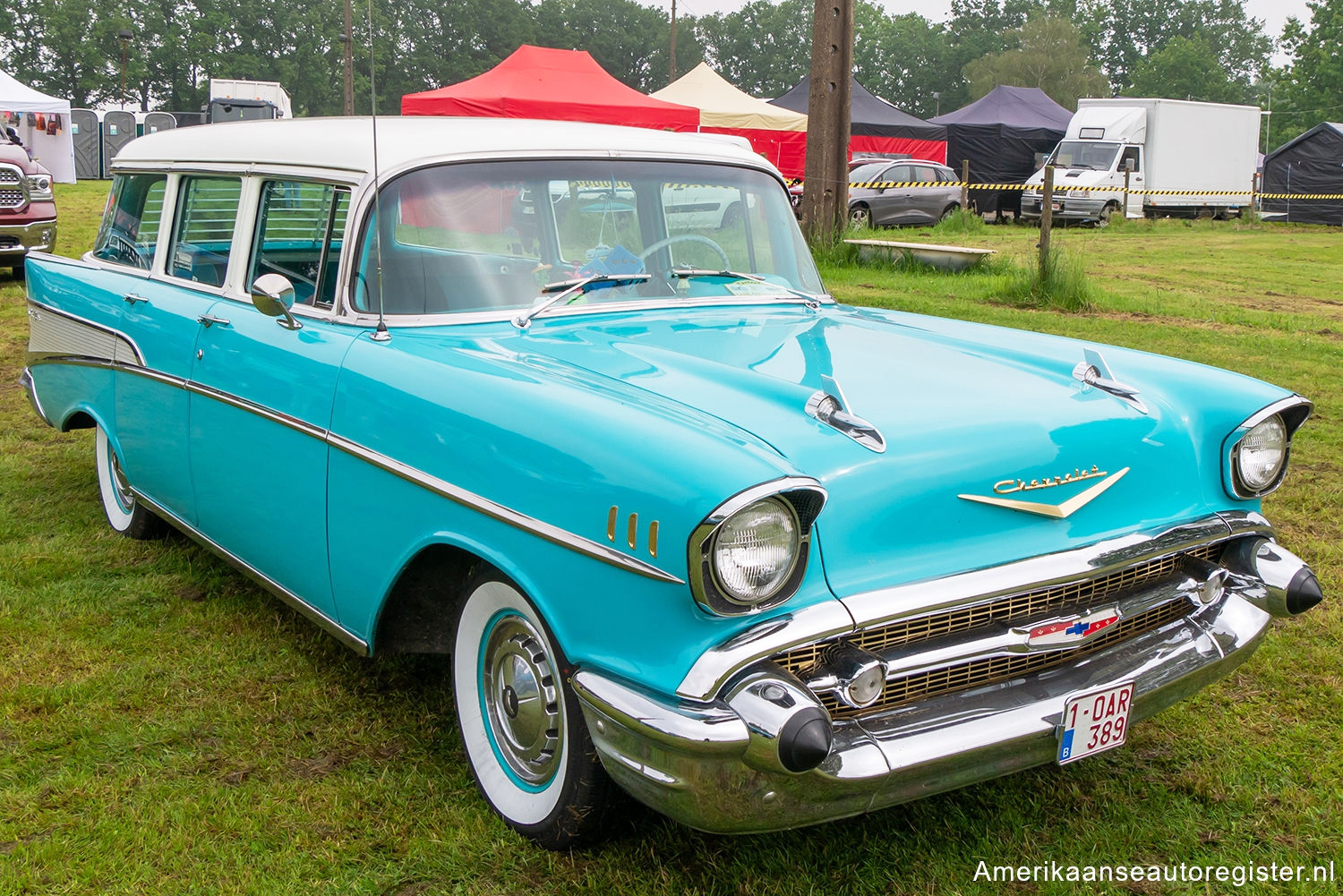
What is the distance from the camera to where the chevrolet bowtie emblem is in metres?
2.35

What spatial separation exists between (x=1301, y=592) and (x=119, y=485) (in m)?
4.08

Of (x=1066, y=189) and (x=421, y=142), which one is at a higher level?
(x=1066, y=189)

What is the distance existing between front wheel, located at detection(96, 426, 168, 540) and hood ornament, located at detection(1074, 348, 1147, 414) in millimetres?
3295

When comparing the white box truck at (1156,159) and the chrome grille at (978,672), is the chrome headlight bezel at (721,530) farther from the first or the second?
the white box truck at (1156,159)

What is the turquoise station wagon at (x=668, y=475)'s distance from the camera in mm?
2078

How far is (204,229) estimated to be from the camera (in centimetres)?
386

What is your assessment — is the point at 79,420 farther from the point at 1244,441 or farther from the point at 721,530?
the point at 1244,441

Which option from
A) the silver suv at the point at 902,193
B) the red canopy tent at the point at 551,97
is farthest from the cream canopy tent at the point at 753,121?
the red canopy tent at the point at 551,97

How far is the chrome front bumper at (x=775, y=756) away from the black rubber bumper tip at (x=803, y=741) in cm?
2

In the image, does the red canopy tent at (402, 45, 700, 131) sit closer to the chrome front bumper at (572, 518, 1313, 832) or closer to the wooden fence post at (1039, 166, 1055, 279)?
the wooden fence post at (1039, 166, 1055, 279)

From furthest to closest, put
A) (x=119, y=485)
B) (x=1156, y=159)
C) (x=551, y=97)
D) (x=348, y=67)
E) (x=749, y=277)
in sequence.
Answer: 1. (x=1156, y=159)
2. (x=551, y=97)
3. (x=348, y=67)
4. (x=119, y=485)
5. (x=749, y=277)

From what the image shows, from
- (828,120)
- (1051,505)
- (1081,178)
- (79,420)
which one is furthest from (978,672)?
(1081,178)

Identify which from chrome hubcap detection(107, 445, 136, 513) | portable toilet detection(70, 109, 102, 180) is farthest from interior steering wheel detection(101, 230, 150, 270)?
portable toilet detection(70, 109, 102, 180)
